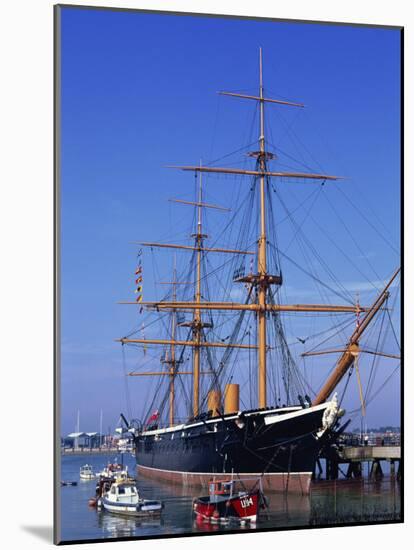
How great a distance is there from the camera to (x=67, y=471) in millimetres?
13984

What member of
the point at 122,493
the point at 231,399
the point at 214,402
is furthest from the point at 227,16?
the point at 122,493

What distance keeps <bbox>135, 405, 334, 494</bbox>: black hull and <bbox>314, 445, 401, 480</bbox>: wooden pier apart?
21 cm

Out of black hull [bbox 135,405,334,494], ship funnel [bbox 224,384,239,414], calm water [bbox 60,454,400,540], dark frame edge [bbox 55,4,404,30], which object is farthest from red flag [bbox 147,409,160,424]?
dark frame edge [bbox 55,4,404,30]

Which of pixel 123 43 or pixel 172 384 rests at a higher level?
pixel 123 43

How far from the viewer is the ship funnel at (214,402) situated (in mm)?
16594

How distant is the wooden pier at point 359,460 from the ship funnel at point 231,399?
1.30m

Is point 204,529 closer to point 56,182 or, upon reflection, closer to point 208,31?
point 56,182

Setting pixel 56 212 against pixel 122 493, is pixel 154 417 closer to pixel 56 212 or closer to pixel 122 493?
pixel 122 493

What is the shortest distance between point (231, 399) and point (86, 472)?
96.1 inches

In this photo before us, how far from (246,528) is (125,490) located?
151 centimetres

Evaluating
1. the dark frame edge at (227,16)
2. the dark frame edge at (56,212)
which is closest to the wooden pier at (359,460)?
the dark frame edge at (56,212)

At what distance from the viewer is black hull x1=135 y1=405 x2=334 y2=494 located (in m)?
15.7

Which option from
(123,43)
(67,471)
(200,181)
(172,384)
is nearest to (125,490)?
(67,471)

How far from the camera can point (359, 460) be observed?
52.7ft
